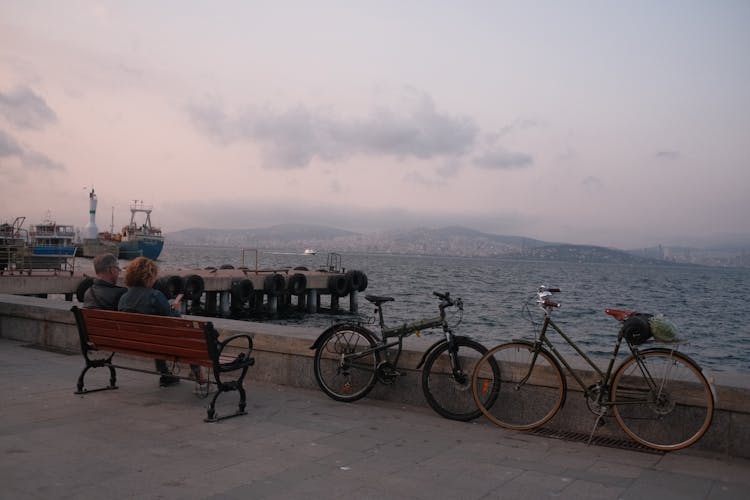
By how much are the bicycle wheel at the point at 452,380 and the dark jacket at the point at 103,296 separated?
3409 millimetres

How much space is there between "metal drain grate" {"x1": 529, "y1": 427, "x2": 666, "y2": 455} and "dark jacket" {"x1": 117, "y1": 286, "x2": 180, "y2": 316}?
12.5ft

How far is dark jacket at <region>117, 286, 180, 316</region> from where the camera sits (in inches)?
281

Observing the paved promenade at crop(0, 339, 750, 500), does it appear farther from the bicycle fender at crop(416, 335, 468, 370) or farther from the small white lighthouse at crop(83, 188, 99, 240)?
the small white lighthouse at crop(83, 188, 99, 240)

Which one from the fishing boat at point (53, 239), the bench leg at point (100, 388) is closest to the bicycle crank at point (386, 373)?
the bench leg at point (100, 388)

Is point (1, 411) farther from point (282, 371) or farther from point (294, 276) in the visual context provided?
point (294, 276)

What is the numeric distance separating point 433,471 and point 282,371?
3277 millimetres

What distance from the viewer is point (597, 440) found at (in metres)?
5.88

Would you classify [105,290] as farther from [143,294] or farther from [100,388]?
[100,388]

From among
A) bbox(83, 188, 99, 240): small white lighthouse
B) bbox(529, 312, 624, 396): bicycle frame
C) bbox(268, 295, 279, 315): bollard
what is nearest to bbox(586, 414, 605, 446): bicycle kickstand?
bbox(529, 312, 624, 396): bicycle frame

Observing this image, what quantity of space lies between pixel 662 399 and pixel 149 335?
179 inches

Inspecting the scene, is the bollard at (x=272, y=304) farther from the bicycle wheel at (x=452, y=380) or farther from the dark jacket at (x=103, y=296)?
the bicycle wheel at (x=452, y=380)

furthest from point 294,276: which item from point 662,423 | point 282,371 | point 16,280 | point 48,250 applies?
point 48,250

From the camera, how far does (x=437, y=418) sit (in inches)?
259

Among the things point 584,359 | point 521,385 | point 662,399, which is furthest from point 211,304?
point 662,399
